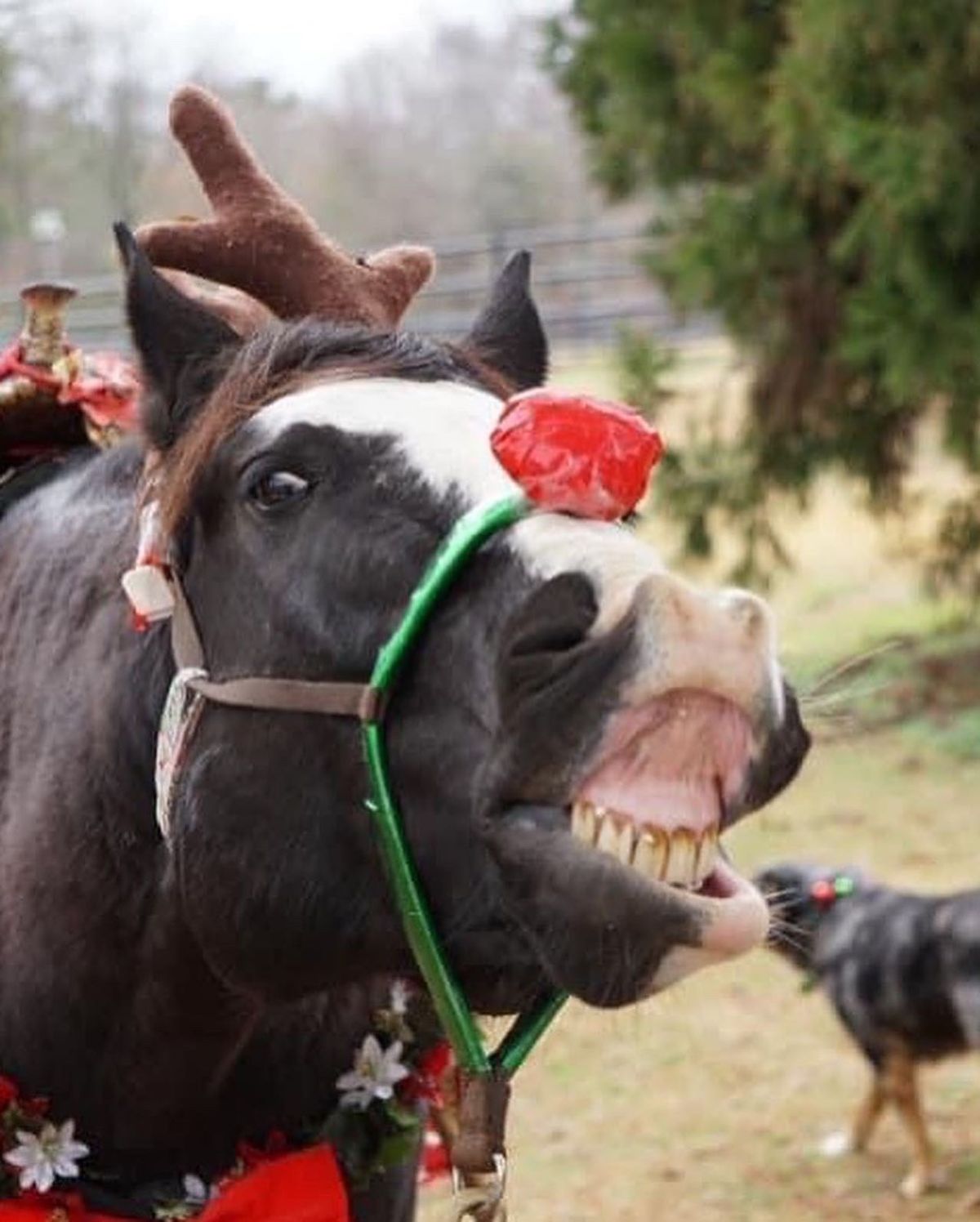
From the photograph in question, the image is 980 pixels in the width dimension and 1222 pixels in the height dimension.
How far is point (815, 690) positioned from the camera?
87.4 inches

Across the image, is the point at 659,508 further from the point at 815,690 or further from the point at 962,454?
the point at 815,690

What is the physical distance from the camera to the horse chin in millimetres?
1819

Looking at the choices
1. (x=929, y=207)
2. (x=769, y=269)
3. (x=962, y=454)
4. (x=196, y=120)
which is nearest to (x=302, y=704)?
(x=196, y=120)

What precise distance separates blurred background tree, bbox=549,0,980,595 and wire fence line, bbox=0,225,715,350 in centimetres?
725

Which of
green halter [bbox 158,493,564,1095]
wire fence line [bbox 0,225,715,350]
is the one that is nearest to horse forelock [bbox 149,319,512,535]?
green halter [bbox 158,493,564,1095]

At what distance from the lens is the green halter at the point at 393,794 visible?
6.50 feet

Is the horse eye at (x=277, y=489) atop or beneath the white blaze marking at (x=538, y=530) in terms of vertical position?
beneath

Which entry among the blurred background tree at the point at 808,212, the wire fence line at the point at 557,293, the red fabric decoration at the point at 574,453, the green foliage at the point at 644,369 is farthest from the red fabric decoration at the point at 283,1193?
the wire fence line at the point at 557,293

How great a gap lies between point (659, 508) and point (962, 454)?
7.10 feet

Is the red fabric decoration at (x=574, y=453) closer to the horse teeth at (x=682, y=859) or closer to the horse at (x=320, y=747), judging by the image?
the horse at (x=320, y=747)

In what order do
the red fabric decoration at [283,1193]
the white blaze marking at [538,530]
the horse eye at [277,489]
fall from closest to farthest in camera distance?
the white blaze marking at [538,530]
the horse eye at [277,489]
the red fabric decoration at [283,1193]

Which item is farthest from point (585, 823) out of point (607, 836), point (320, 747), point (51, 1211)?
point (51, 1211)

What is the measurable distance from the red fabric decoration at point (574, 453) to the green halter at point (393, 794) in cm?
3

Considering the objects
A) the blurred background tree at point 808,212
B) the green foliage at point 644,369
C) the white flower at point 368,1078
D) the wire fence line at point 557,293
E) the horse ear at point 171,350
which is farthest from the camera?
the wire fence line at point 557,293
